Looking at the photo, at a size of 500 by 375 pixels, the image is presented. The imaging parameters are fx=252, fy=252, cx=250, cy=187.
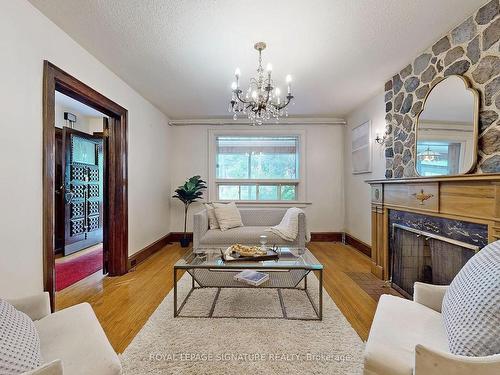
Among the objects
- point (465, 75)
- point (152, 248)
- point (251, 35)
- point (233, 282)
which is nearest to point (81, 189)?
point (152, 248)

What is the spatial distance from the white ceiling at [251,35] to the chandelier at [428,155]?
3.29 feet

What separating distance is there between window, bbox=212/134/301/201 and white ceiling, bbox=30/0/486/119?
1.74 m

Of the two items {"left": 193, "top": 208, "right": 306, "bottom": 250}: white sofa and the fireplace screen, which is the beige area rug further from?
{"left": 193, "top": 208, "right": 306, "bottom": 250}: white sofa

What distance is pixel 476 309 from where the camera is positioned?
1.03 metres

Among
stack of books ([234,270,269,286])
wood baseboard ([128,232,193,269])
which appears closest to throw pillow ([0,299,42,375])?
stack of books ([234,270,269,286])

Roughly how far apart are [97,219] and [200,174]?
2.18 meters

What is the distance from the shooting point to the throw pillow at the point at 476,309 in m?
0.95

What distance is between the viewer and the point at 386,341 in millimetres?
1128

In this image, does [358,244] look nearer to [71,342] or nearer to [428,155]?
[428,155]

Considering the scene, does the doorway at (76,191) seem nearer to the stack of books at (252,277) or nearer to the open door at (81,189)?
the open door at (81,189)

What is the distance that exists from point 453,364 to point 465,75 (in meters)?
2.24

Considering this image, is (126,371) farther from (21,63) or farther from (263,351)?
(21,63)

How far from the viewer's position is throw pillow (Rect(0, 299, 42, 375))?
0.83 metres

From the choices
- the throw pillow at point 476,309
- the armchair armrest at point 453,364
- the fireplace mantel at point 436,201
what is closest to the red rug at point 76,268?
the armchair armrest at point 453,364
